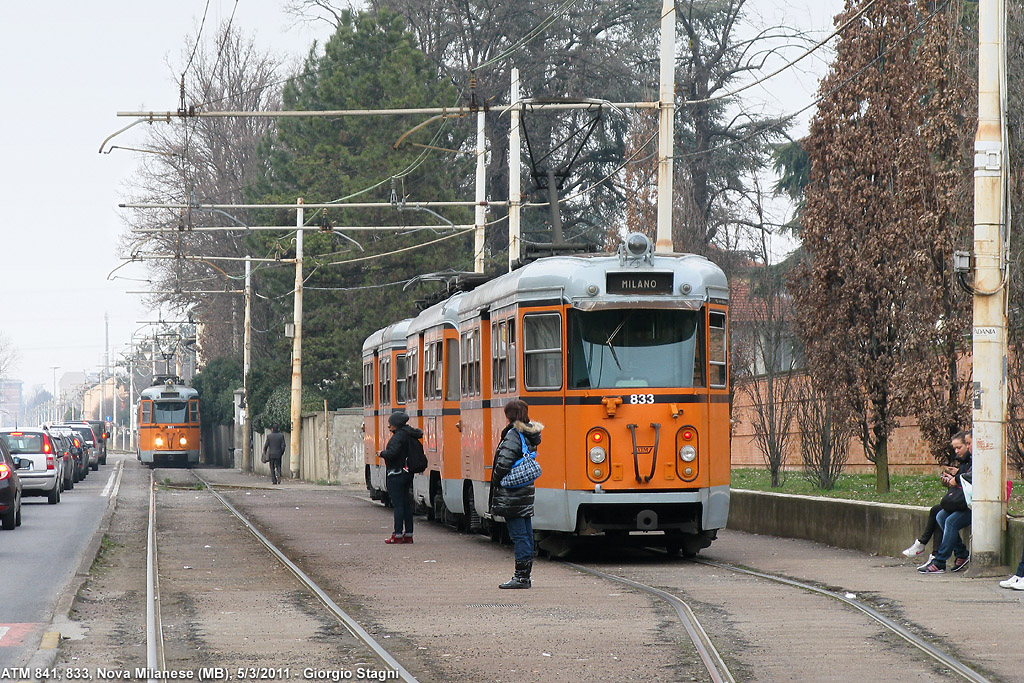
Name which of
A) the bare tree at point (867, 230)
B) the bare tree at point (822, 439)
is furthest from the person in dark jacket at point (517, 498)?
the bare tree at point (822, 439)

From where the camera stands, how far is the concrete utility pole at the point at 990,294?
50.0 ft

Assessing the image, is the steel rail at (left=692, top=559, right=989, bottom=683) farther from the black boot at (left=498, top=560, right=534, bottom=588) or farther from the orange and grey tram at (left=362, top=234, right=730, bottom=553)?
the black boot at (left=498, top=560, right=534, bottom=588)

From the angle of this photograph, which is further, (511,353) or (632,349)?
(511,353)

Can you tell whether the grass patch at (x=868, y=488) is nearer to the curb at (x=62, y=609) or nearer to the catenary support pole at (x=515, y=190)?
the catenary support pole at (x=515, y=190)

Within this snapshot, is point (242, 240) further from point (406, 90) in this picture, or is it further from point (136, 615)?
point (136, 615)

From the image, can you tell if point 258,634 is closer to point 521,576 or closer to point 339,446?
point 521,576

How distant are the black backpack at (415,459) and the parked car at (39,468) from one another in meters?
14.5

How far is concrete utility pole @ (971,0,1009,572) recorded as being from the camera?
15.2 metres

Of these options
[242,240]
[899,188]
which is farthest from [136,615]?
[242,240]

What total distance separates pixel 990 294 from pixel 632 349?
3.60 m

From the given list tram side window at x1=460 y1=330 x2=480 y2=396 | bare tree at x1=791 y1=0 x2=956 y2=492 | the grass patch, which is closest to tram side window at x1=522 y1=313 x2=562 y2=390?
tram side window at x1=460 y1=330 x2=480 y2=396

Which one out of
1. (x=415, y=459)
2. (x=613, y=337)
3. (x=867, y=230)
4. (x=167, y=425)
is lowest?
(x=167, y=425)

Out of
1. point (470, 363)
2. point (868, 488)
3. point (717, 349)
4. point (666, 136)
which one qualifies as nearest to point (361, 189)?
point (868, 488)

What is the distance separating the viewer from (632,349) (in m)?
16.6
